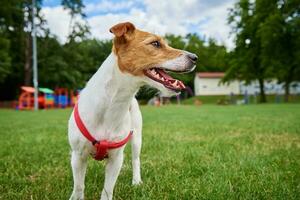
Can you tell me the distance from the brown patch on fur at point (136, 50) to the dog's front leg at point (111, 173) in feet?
2.66

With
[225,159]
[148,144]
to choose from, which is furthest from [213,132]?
[225,159]

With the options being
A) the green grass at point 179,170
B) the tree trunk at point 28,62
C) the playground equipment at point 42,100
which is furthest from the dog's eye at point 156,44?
the tree trunk at point 28,62

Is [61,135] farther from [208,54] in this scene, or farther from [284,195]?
[208,54]

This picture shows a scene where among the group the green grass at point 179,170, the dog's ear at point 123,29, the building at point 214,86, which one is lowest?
the green grass at point 179,170

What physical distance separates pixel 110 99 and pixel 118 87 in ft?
0.43

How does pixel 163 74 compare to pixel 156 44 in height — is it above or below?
below

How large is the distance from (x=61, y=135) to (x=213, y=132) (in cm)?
391

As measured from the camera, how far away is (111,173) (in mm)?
3289

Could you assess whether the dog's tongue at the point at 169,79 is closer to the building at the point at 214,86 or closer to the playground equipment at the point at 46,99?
the playground equipment at the point at 46,99

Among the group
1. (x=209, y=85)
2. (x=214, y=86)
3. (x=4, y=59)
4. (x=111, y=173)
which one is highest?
(x=4, y=59)

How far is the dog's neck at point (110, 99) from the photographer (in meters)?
3.12

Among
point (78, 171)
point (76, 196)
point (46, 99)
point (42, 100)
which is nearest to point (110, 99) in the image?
point (78, 171)

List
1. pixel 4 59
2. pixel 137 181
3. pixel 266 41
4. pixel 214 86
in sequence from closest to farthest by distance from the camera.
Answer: pixel 137 181 < pixel 4 59 < pixel 266 41 < pixel 214 86

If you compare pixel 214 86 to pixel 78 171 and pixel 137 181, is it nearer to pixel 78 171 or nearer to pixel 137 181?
pixel 137 181
